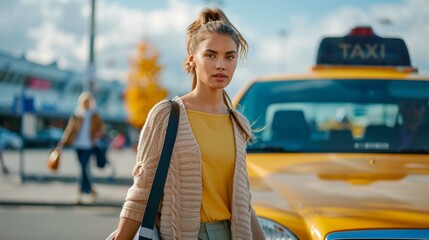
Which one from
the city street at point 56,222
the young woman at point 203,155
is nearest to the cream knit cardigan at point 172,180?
the young woman at point 203,155

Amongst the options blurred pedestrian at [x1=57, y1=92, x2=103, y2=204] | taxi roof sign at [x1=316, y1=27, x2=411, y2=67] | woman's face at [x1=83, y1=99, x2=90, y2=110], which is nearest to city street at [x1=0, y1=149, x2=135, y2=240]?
blurred pedestrian at [x1=57, y1=92, x2=103, y2=204]

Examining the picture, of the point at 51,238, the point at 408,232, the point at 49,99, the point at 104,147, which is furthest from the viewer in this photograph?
the point at 49,99

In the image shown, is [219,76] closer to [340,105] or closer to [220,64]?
[220,64]

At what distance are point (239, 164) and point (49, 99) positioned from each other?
6475 cm

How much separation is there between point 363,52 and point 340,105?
0.60 m

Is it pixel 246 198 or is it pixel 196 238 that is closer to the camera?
pixel 196 238

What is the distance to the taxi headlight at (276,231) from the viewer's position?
9.57ft

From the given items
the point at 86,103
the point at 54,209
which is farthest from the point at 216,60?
the point at 54,209

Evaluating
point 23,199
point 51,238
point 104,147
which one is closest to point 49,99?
point 104,147

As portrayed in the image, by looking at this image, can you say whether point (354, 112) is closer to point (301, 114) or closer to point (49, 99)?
point (301, 114)

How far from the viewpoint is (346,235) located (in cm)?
277

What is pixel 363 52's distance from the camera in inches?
210

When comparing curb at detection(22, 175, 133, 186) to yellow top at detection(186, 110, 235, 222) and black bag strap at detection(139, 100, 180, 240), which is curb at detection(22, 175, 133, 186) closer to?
yellow top at detection(186, 110, 235, 222)

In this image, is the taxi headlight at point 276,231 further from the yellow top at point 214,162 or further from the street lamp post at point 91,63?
the street lamp post at point 91,63
